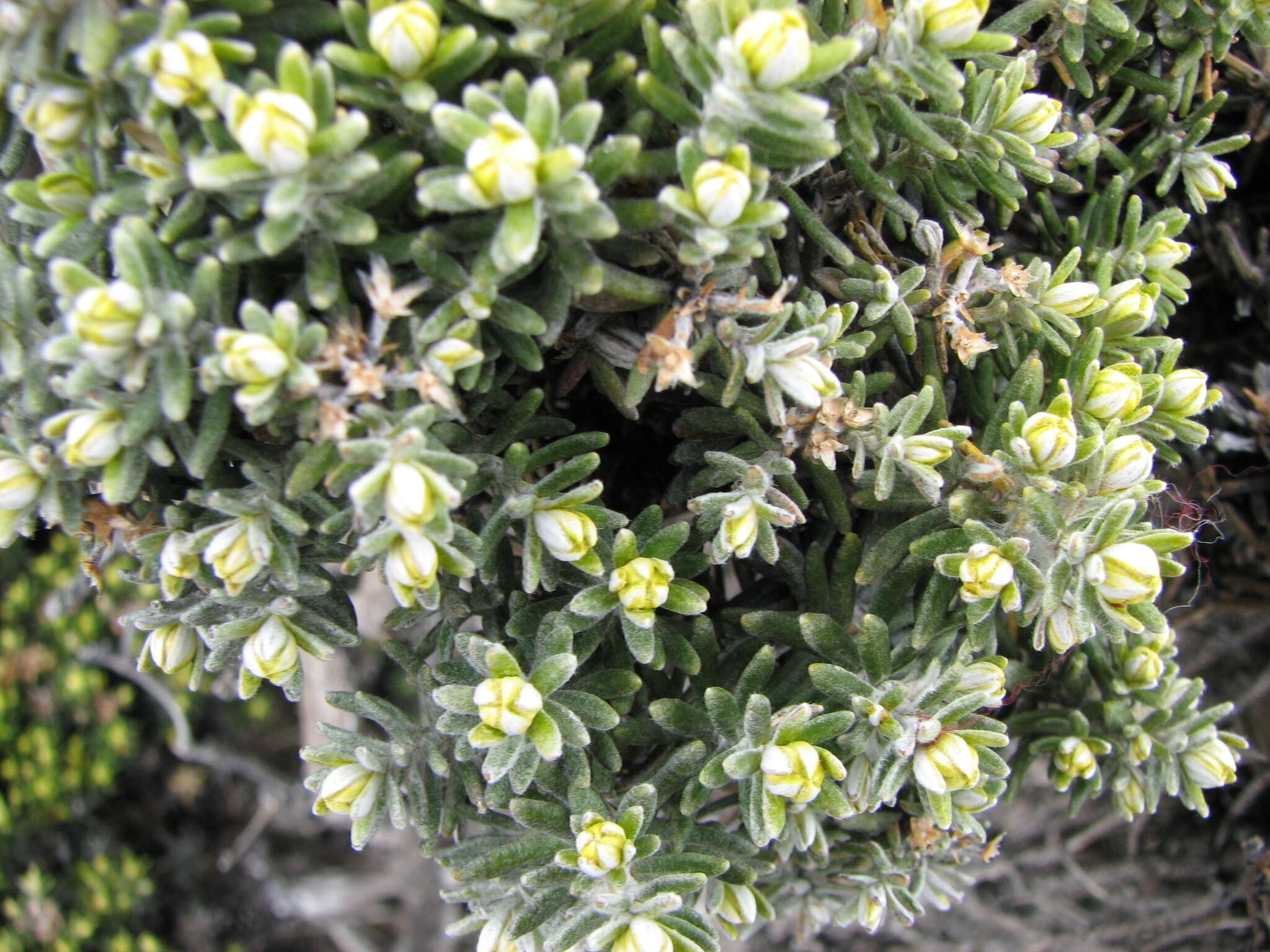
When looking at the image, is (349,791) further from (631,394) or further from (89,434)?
(631,394)

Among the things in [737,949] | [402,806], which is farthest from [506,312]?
[737,949]

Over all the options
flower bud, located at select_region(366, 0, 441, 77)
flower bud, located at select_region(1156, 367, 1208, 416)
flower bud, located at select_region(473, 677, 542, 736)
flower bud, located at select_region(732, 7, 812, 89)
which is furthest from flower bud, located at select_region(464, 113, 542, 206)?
flower bud, located at select_region(1156, 367, 1208, 416)

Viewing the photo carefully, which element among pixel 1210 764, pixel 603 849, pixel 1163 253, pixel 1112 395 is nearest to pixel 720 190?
pixel 1112 395

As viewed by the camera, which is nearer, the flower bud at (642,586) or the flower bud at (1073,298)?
the flower bud at (642,586)

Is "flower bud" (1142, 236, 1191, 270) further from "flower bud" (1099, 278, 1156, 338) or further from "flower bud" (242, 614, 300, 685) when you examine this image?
"flower bud" (242, 614, 300, 685)

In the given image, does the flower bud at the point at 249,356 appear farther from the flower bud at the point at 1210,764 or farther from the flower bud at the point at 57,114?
the flower bud at the point at 1210,764

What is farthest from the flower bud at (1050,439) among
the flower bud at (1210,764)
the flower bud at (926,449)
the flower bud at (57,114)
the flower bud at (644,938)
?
the flower bud at (57,114)
